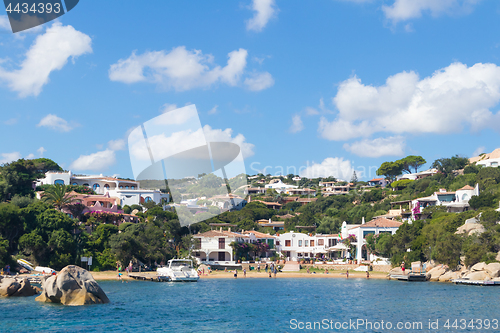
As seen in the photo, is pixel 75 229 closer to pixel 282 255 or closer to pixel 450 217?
pixel 282 255

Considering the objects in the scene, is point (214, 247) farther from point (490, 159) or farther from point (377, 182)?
point (377, 182)

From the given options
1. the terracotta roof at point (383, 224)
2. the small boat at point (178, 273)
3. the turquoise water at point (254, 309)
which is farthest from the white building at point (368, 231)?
the small boat at point (178, 273)

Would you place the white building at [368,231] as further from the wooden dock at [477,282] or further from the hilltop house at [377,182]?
the hilltop house at [377,182]

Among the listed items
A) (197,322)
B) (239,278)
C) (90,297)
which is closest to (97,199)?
(239,278)

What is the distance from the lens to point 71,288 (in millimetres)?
26703

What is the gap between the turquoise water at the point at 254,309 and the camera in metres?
22.9

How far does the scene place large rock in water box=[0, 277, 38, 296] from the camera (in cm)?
3000

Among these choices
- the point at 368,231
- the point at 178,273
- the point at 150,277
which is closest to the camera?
the point at 178,273

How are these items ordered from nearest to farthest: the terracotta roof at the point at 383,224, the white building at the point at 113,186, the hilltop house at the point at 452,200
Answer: the terracotta roof at the point at 383,224 → the hilltop house at the point at 452,200 → the white building at the point at 113,186

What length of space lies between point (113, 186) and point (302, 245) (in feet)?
139

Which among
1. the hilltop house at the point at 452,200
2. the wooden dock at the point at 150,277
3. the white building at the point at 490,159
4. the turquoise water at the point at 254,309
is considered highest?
the white building at the point at 490,159

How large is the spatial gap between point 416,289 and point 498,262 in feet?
30.2

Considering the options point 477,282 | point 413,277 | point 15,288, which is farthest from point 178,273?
point 477,282

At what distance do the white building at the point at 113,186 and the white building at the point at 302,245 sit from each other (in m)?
26.4
